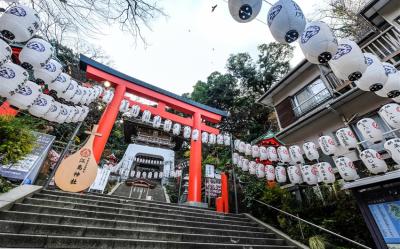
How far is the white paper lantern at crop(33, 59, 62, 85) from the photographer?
515 cm

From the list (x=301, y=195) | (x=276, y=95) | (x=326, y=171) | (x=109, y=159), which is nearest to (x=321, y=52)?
(x=326, y=171)

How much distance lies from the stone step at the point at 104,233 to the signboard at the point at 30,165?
11.7 ft

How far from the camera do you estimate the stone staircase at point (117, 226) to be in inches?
141

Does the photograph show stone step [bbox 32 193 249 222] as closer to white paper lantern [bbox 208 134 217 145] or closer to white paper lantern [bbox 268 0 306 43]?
white paper lantern [bbox 208 134 217 145]

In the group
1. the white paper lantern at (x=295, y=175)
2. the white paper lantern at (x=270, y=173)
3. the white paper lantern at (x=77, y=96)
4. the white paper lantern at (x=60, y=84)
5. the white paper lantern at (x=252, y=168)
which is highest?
the white paper lantern at (x=77, y=96)

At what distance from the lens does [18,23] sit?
3.74 meters

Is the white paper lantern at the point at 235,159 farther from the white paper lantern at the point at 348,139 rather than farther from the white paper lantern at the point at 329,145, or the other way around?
the white paper lantern at the point at 348,139

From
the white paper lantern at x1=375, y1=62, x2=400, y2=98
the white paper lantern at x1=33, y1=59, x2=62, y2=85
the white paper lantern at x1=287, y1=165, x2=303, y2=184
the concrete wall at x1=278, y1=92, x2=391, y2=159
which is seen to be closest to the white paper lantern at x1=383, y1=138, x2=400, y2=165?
the white paper lantern at x1=375, y1=62, x2=400, y2=98

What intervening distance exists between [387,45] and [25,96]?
14638 mm

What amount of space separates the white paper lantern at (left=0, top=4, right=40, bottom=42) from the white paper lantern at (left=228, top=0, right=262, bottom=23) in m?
3.95

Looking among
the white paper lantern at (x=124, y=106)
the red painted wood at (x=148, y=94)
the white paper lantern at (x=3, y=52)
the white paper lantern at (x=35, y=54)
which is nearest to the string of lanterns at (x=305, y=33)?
the white paper lantern at (x=3, y=52)

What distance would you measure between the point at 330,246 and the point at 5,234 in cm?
765

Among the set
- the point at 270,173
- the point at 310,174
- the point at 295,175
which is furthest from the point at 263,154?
the point at 310,174

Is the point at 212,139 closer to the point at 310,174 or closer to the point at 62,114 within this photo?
the point at 310,174
